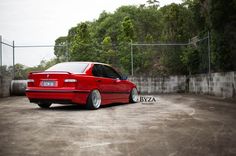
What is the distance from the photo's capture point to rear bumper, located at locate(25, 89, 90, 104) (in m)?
9.45

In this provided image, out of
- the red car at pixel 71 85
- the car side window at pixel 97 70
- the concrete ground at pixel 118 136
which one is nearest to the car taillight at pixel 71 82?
the red car at pixel 71 85

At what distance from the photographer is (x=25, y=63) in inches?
733

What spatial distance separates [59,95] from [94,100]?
1.17m

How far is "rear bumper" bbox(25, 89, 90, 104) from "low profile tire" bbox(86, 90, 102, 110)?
0.15 metres

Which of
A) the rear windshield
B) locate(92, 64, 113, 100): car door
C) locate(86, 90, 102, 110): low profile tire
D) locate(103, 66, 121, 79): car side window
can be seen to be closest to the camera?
locate(86, 90, 102, 110): low profile tire

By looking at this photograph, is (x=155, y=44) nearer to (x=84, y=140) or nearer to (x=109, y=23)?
(x=84, y=140)

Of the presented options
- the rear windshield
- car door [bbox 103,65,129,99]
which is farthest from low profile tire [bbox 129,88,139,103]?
the rear windshield

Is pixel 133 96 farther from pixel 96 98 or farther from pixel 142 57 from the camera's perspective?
pixel 142 57

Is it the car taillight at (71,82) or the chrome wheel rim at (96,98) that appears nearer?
the car taillight at (71,82)

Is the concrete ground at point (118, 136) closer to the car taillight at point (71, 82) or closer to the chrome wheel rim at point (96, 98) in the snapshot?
the car taillight at point (71, 82)

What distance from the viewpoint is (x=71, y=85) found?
9.54 m

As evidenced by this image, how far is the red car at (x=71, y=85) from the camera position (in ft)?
31.3

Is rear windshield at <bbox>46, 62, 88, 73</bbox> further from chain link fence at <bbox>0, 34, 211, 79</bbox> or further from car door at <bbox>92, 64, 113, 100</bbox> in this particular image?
chain link fence at <bbox>0, 34, 211, 79</bbox>

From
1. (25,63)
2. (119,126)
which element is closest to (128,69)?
(25,63)
